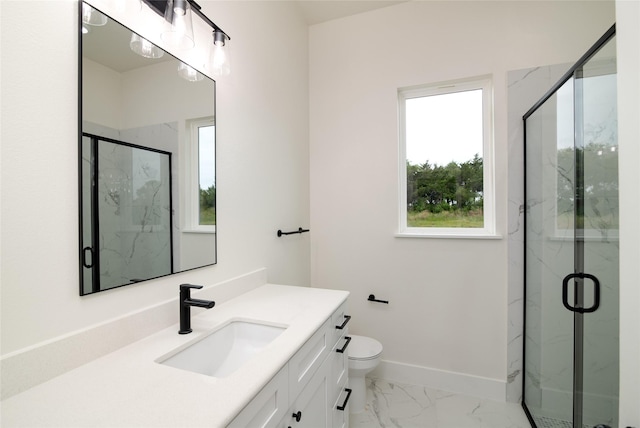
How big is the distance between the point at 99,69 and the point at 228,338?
3.46ft

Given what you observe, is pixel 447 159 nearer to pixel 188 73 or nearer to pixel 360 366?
pixel 360 366

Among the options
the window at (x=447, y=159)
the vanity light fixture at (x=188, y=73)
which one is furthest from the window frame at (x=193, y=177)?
the window at (x=447, y=159)

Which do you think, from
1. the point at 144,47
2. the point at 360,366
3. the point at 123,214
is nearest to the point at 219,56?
the point at 144,47

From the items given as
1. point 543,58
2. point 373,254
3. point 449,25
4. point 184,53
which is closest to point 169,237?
point 184,53

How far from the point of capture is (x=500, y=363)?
2.04 metres

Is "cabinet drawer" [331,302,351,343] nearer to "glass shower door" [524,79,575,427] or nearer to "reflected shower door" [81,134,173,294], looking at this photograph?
"reflected shower door" [81,134,173,294]

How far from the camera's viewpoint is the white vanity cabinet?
0.79 metres

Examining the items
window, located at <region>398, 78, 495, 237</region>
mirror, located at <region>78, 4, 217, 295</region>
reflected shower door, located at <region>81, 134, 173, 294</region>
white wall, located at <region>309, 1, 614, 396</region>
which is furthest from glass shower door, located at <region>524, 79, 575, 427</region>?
reflected shower door, located at <region>81, 134, 173, 294</region>

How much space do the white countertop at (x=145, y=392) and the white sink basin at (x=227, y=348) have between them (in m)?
0.05

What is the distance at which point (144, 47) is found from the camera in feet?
3.49

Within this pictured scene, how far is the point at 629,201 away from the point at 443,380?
2009mm

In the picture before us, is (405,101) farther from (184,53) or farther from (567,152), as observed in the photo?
(184,53)

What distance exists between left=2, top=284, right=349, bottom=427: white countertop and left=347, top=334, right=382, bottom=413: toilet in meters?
0.97

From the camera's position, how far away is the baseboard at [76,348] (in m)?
0.71
